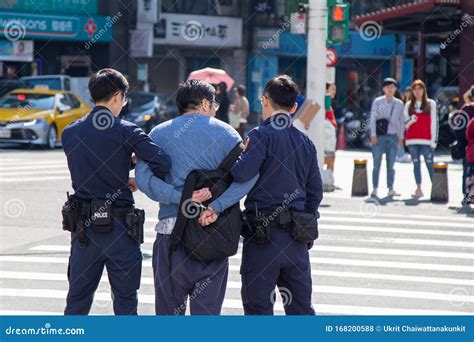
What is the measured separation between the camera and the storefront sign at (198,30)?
40625 millimetres

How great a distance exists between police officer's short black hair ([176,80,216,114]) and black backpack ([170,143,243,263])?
0.35m

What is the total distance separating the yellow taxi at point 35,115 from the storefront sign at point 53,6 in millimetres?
9896

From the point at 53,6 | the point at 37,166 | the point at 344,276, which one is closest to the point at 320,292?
the point at 344,276

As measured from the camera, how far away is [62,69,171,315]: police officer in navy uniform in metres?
5.96

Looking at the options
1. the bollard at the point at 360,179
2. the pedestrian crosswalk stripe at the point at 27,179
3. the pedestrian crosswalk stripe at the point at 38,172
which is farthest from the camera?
the pedestrian crosswalk stripe at the point at 38,172

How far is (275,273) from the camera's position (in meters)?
6.04

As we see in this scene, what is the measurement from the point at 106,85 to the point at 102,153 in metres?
0.40

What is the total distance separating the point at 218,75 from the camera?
2638 cm

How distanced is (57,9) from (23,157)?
15.5 metres

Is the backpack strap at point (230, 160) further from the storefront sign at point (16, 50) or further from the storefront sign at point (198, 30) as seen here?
the storefront sign at point (198, 30)
